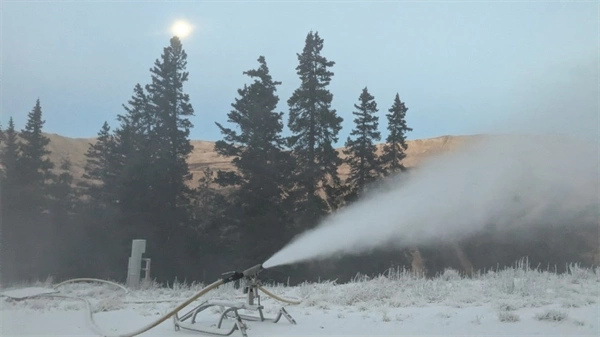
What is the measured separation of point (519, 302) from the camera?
7.80 meters

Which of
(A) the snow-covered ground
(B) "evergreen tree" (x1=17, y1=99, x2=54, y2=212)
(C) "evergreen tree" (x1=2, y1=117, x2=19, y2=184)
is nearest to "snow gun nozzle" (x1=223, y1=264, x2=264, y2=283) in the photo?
(A) the snow-covered ground

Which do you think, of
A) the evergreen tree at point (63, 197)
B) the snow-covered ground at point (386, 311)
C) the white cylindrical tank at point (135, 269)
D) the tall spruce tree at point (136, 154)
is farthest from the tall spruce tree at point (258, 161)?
the snow-covered ground at point (386, 311)

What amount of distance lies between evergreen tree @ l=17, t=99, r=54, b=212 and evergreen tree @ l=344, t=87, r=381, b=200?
54.5ft

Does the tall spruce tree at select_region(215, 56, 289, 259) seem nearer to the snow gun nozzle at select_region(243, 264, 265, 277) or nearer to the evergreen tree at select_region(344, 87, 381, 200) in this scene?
the evergreen tree at select_region(344, 87, 381, 200)

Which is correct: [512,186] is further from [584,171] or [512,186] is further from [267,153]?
[267,153]

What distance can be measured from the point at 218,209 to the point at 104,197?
7.02m

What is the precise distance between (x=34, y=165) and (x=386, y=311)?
24.6 meters

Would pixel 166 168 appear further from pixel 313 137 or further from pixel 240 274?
pixel 240 274

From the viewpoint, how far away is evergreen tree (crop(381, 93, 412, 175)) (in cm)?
2875

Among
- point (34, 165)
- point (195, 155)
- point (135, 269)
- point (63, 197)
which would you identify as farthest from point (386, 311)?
point (195, 155)

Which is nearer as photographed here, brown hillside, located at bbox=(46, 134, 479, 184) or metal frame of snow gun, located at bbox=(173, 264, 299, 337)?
metal frame of snow gun, located at bbox=(173, 264, 299, 337)

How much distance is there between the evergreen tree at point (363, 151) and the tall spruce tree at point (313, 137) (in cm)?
90

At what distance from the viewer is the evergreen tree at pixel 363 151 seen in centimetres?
2884

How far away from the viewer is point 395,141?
29.8 metres
